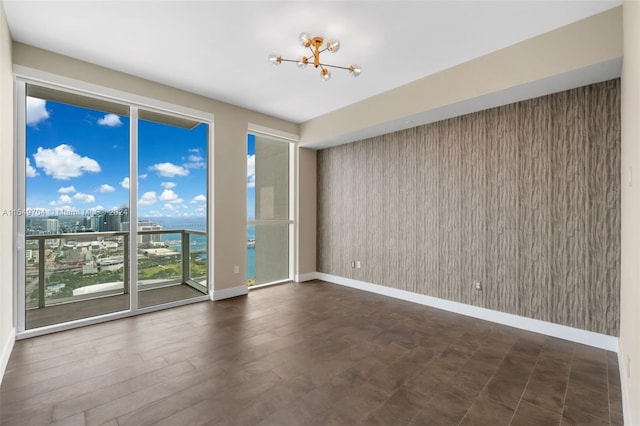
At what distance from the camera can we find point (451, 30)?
2711 mm

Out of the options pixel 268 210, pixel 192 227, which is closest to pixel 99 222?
pixel 192 227

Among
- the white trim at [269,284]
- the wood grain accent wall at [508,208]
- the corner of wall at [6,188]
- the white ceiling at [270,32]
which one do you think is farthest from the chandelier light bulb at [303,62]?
the white trim at [269,284]

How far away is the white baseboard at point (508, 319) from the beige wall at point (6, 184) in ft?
14.3

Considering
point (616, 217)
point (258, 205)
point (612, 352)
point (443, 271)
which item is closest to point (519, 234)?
point (616, 217)

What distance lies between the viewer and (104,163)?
3.57 meters

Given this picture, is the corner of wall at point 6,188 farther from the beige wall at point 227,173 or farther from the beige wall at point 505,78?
the beige wall at point 505,78

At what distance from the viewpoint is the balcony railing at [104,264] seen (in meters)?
3.26

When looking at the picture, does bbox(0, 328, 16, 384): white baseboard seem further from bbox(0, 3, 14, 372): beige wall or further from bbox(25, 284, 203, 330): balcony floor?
bbox(25, 284, 203, 330): balcony floor

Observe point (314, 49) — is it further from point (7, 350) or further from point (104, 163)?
point (7, 350)

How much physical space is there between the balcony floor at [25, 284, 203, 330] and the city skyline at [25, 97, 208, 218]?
3.64 feet

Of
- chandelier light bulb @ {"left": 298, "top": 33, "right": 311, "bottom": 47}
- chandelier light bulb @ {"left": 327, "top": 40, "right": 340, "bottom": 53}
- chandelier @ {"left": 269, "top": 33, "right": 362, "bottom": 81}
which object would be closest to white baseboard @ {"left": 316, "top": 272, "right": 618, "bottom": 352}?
chandelier @ {"left": 269, "top": 33, "right": 362, "bottom": 81}

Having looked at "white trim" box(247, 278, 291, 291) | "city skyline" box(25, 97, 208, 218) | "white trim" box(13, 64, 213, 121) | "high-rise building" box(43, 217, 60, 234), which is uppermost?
"white trim" box(13, 64, 213, 121)

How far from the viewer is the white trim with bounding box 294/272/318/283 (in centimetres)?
561

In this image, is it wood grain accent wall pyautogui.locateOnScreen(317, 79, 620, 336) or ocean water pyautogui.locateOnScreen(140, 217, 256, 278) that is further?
ocean water pyautogui.locateOnScreen(140, 217, 256, 278)
